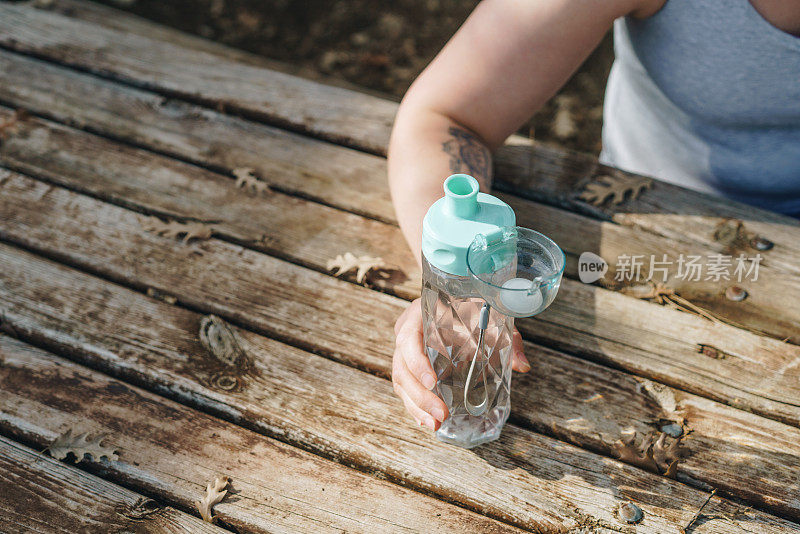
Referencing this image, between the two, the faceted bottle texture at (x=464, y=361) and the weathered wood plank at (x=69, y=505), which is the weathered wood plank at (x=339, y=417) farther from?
the weathered wood plank at (x=69, y=505)

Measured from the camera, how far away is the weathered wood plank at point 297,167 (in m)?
1.43

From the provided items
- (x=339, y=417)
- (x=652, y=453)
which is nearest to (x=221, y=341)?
(x=339, y=417)

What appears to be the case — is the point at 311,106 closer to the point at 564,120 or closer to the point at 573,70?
the point at 573,70

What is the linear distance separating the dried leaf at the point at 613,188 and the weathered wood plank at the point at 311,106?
2 cm

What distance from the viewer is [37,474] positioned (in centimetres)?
114

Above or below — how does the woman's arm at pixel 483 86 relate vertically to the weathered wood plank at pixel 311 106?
above

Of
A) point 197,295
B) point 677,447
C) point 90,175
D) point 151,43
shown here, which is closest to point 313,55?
point 151,43

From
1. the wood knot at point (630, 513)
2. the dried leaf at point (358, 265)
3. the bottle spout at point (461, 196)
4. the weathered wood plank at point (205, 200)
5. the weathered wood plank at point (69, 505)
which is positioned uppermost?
the bottle spout at point (461, 196)

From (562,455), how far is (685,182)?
1.15m

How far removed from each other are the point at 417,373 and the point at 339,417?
0.71ft

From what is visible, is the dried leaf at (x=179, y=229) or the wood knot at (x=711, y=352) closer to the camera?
the wood knot at (x=711, y=352)

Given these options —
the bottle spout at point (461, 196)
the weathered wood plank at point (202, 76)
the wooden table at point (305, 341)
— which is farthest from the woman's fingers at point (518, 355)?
the weathered wood plank at point (202, 76)

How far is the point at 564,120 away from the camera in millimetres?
3484

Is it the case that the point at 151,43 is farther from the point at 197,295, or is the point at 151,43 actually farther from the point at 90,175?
the point at 197,295
